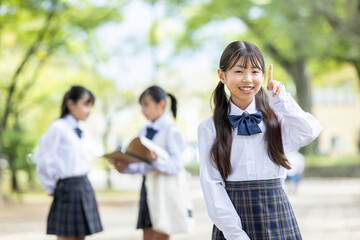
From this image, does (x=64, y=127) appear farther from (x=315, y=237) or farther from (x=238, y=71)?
(x=315, y=237)

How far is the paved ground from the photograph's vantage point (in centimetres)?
700

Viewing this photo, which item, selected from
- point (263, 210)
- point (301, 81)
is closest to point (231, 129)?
point (263, 210)

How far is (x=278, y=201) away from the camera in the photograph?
240 cm

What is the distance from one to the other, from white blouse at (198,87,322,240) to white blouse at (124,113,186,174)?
181 cm

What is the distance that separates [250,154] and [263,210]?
0.85 ft

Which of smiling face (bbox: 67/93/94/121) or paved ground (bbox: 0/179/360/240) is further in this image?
paved ground (bbox: 0/179/360/240)

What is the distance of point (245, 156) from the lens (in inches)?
95.3

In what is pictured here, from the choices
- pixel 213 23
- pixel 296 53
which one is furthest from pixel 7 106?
pixel 296 53

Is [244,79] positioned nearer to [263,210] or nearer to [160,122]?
[263,210]

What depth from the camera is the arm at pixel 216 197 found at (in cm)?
231

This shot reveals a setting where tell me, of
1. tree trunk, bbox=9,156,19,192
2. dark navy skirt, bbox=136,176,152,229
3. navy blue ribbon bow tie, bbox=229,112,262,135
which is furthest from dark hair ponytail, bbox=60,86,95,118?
tree trunk, bbox=9,156,19,192

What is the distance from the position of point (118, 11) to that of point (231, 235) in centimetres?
1142

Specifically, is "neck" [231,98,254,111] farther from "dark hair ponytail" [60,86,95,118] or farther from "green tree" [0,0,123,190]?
"green tree" [0,0,123,190]

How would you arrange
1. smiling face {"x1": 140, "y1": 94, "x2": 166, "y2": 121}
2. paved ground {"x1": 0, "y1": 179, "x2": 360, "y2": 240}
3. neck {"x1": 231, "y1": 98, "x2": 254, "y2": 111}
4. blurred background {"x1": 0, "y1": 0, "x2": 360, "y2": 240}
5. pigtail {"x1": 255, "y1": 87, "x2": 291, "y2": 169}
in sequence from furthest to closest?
blurred background {"x1": 0, "y1": 0, "x2": 360, "y2": 240}
paved ground {"x1": 0, "y1": 179, "x2": 360, "y2": 240}
smiling face {"x1": 140, "y1": 94, "x2": 166, "y2": 121}
neck {"x1": 231, "y1": 98, "x2": 254, "y2": 111}
pigtail {"x1": 255, "y1": 87, "x2": 291, "y2": 169}
